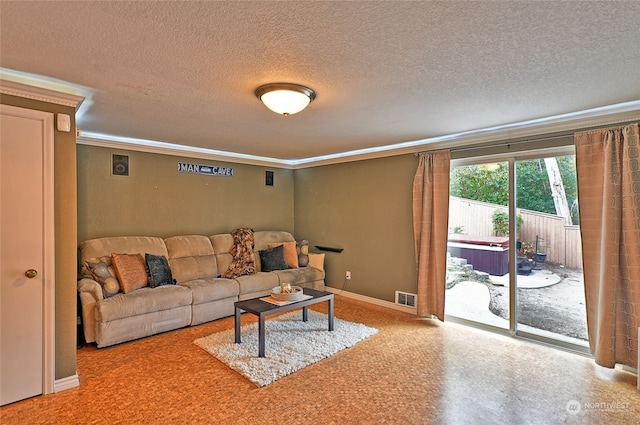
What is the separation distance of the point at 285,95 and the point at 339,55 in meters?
0.57

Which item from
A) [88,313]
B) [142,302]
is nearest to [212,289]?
[142,302]

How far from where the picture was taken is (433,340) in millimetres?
3535

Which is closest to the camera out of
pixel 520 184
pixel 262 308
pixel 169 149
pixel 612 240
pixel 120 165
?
pixel 612 240

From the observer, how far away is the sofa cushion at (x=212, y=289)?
12.9 feet

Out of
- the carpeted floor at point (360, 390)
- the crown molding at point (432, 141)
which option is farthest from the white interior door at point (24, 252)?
the crown molding at point (432, 141)

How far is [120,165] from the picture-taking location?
427 centimetres

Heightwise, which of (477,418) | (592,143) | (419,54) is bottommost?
(477,418)

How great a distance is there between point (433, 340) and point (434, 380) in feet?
2.91

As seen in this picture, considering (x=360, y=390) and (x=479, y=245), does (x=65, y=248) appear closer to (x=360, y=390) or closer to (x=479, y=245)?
(x=360, y=390)

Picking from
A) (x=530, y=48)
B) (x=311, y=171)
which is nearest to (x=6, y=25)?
(x=530, y=48)

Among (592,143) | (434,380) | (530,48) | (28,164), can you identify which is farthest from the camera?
(592,143)

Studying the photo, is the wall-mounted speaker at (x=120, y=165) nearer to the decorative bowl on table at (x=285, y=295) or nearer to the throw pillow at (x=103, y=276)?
the throw pillow at (x=103, y=276)

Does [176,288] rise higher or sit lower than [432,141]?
lower

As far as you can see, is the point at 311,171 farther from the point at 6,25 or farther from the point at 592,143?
the point at 6,25
